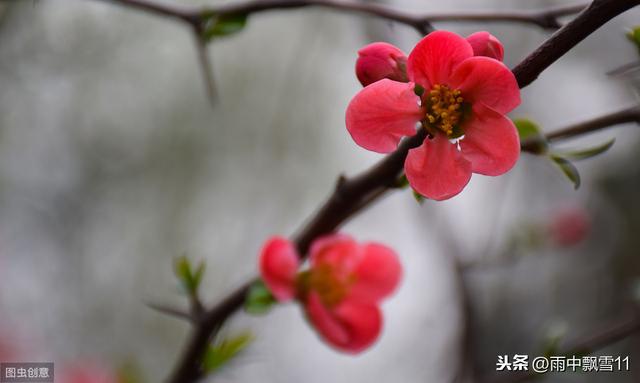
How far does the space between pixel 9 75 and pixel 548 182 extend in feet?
7.98

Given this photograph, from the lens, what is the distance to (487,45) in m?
0.45

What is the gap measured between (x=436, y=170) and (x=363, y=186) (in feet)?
0.33

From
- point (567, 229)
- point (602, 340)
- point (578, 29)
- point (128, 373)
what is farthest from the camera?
point (567, 229)

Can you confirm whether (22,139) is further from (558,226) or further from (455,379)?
(455,379)

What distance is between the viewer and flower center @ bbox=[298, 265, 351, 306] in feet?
2.29

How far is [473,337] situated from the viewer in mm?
995

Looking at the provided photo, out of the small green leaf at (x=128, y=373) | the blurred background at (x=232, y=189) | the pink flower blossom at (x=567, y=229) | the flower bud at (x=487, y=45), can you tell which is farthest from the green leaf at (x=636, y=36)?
the pink flower blossom at (x=567, y=229)

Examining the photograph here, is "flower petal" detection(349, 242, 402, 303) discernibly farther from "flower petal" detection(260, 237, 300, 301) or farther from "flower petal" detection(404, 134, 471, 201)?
"flower petal" detection(404, 134, 471, 201)

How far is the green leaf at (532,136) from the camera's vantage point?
1.82 ft

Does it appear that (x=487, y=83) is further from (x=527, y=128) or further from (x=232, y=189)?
(x=232, y=189)

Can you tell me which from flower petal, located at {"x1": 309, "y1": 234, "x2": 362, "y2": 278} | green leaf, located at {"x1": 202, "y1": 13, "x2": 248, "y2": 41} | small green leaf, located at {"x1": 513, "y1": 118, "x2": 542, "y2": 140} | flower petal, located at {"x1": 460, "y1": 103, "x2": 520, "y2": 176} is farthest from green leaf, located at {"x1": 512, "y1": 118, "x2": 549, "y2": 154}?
green leaf, located at {"x1": 202, "y1": 13, "x2": 248, "y2": 41}

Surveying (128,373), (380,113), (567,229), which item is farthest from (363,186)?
(567,229)

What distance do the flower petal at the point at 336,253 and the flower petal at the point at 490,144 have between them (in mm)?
230

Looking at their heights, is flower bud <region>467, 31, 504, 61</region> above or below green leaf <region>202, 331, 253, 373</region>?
above
